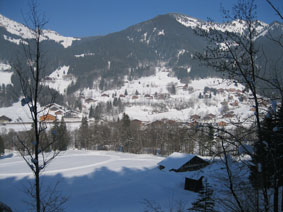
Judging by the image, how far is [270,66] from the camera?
377cm

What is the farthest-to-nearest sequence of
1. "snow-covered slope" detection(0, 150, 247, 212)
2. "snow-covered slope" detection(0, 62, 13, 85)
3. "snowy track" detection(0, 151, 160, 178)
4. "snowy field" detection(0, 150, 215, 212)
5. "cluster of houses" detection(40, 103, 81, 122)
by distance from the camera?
"snow-covered slope" detection(0, 62, 13, 85)
"snowy track" detection(0, 151, 160, 178)
"snowy field" detection(0, 150, 215, 212)
"snow-covered slope" detection(0, 150, 247, 212)
"cluster of houses" detection(40, 103, 81, 122)

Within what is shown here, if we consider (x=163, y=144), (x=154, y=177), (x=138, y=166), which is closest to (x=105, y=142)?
(x=163, y=144)

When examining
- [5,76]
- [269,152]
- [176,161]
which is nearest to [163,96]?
[176,161]

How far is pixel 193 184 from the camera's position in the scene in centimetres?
1773

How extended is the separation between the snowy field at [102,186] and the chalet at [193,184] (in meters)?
0.52

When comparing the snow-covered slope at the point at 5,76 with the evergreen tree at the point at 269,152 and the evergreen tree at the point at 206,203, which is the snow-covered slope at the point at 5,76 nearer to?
the evergreen tree at the point at 206,203

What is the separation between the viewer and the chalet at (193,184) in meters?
16.9

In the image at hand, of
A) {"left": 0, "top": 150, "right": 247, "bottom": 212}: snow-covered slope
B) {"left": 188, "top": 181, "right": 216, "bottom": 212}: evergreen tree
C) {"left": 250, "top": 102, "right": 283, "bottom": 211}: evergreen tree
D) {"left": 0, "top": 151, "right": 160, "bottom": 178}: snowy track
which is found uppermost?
{"left": 250, "top": 102, "right": 283, "bottom": 211}: evergreen tree

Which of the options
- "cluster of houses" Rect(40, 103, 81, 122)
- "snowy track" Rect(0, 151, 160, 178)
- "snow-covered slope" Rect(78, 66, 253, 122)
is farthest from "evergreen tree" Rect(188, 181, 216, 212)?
"snow-covered slope" Rect(78, 66, 253, 122)

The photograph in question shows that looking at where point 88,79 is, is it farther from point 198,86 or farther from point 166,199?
point 166,199

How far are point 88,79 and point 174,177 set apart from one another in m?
158

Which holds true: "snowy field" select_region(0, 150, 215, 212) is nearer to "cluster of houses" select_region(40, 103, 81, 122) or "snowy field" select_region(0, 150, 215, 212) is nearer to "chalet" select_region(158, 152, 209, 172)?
"chalet" select_region(158, 152, 209, 172)

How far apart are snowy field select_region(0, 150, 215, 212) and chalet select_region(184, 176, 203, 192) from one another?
0.52 m

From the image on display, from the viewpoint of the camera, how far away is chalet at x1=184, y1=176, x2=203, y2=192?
666 inches
